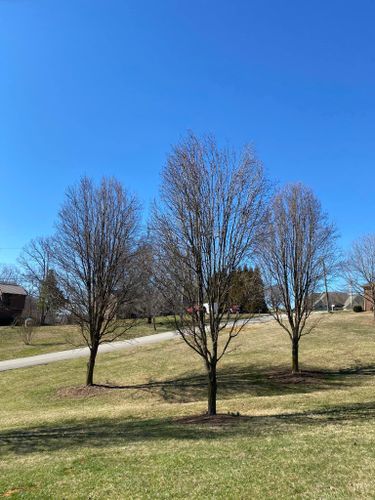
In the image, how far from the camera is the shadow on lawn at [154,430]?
8.16 meters

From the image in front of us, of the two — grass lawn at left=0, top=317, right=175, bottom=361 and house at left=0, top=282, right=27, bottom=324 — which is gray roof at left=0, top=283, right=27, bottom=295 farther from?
grass lawn at left=0, top=317, right=175, bottom=361

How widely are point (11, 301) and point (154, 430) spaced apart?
185ft

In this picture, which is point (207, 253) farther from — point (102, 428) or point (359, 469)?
point (359, 469)

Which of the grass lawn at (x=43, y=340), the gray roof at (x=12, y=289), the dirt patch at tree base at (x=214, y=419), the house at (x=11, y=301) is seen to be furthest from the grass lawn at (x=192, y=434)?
the gray roof at (x=12, y=289)

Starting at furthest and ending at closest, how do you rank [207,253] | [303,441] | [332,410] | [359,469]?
[332,410], [207,253], [303,441], [359,469]

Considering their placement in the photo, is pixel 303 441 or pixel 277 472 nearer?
pixel 277 472

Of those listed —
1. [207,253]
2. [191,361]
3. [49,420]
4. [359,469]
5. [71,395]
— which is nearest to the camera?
[359,469]

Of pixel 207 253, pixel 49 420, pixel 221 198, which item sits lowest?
pixel 49 420

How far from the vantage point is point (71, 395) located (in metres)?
17.2

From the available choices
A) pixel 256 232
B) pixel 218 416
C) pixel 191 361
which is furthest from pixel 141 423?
pixel 191 361

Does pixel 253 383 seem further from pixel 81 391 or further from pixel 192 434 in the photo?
pixel 192 434

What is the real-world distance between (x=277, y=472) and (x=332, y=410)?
18.8 ft

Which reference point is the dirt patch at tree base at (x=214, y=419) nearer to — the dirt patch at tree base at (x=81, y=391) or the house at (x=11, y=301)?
the dirt patch at tree base at (x=81, y=391)

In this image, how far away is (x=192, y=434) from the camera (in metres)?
8.21
